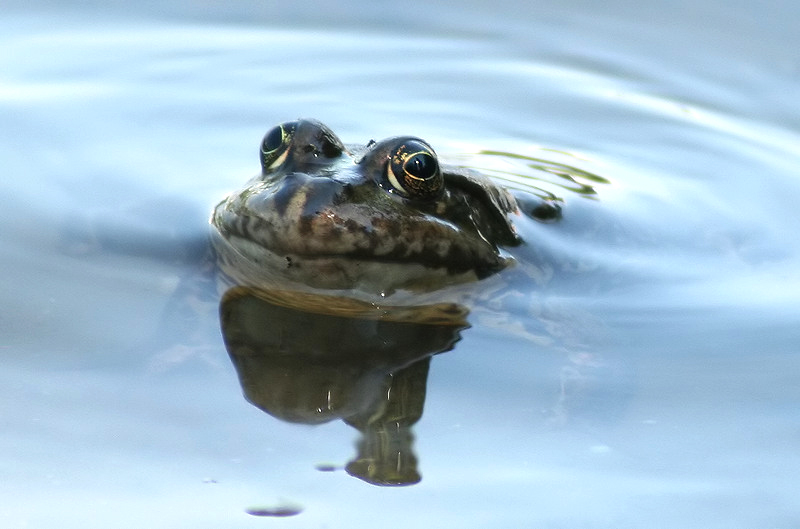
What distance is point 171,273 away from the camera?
5.71 meters

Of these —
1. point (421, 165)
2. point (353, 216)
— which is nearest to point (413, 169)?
point (421, 165)

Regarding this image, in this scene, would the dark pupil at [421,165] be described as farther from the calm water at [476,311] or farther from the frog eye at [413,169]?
the calm water at [476,311]

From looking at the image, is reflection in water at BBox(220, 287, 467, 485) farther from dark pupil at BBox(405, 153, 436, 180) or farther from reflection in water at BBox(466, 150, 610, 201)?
reflection in water at BBox(466, 150, 610, 201)

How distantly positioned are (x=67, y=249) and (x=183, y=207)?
0.84m

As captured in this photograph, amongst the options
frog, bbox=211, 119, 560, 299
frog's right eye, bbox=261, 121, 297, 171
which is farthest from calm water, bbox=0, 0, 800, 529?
frog's right eye, bbox=261, 121, 297, 171

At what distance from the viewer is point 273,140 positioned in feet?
18.6

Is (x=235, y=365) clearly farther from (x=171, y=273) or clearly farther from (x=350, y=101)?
(x=350, y=101)

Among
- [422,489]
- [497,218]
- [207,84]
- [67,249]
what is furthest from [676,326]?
[207,84]

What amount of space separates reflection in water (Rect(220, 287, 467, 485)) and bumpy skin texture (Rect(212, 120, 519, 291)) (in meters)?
0.16

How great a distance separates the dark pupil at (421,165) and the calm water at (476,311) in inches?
30.1

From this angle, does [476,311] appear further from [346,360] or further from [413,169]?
[346,360]

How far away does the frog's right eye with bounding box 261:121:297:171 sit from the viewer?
5.55 m

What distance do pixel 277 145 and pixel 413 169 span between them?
0.76 metres

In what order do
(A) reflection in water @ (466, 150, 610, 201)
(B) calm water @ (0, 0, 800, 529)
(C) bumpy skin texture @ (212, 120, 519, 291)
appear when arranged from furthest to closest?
1. (A) reflection in water @ (466, 150, 610, 201)
2. (C) bumpy skin texture @ (212, 120, 519, 291)
3. (B) calm water @ (0, 0, 800, 529)
